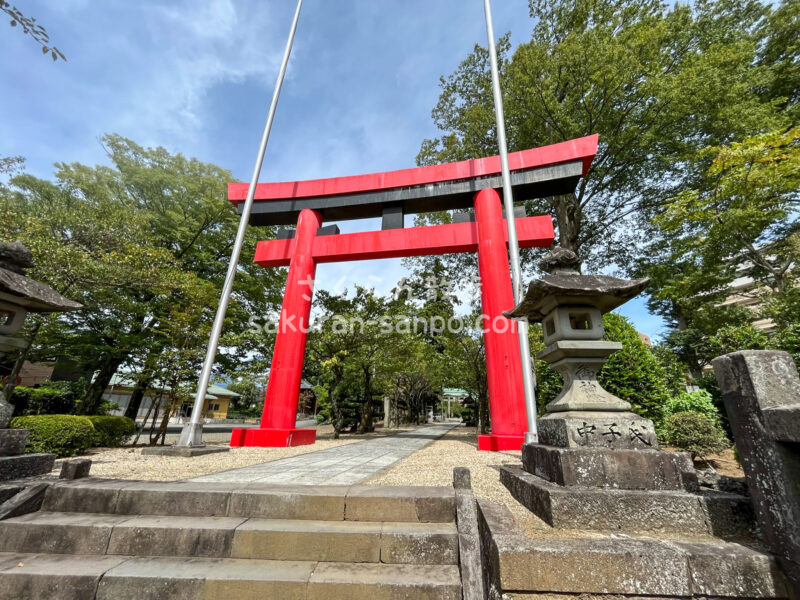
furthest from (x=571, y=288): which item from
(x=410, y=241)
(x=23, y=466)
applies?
(x=410, y=241)

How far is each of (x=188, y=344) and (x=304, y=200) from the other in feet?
17.5

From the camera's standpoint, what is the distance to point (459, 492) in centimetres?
286

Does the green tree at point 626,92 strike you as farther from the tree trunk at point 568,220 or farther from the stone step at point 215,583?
the stone step at point 215,583

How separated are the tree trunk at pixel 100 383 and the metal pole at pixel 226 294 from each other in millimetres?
8848

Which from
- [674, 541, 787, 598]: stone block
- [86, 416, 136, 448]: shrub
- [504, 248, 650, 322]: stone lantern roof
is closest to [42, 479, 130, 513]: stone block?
[674, 541, 787, 598]: stone block

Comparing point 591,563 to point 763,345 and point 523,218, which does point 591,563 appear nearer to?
point 523,218

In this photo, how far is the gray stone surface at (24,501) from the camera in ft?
8.80

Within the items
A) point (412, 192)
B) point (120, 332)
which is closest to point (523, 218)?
point (412, 192)

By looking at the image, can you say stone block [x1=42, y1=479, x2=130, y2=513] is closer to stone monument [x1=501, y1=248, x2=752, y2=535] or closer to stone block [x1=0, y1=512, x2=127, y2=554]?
Answer: stone block [x1=0, y1=512, x2=127, y2=554]

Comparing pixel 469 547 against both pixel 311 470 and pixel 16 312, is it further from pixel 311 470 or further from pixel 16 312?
pixel 16 312

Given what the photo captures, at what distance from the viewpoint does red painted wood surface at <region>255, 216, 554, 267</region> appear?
325 inches

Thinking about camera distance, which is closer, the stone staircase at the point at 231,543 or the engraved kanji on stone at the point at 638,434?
the stone staircase at the point at 231,543

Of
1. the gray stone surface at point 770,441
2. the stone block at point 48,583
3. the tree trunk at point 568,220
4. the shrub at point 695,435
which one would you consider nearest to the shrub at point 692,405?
the shrub at point 695,435

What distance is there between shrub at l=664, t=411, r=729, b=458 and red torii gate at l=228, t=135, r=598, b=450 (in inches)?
101
